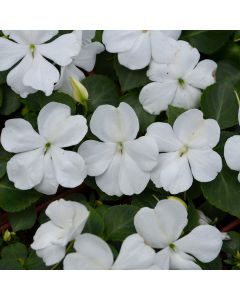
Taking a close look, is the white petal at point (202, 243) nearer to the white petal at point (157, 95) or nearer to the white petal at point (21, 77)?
the white petal at point (157, 95)

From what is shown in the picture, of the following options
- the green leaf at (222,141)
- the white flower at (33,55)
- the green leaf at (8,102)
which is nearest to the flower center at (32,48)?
the white flower at (33,55)

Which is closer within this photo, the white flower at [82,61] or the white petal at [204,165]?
the white petal at [204,165]

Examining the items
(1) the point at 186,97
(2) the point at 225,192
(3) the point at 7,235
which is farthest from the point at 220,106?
(3) the point at 7,235

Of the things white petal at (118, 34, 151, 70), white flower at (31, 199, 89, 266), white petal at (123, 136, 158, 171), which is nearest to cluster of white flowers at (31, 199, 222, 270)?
white flower at (31, 199, 89, 266)

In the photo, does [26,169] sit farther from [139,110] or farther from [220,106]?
[220,106]

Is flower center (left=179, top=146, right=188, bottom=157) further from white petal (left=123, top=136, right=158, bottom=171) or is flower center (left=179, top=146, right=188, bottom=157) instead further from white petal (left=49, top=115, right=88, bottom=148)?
white petal (left=49, top=115, right=88, bottom=148)

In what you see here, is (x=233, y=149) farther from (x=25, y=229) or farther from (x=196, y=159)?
(x=25, y=229)

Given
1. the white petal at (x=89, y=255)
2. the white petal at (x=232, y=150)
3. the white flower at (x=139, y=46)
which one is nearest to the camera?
the white petal at (x=89, y=255)
